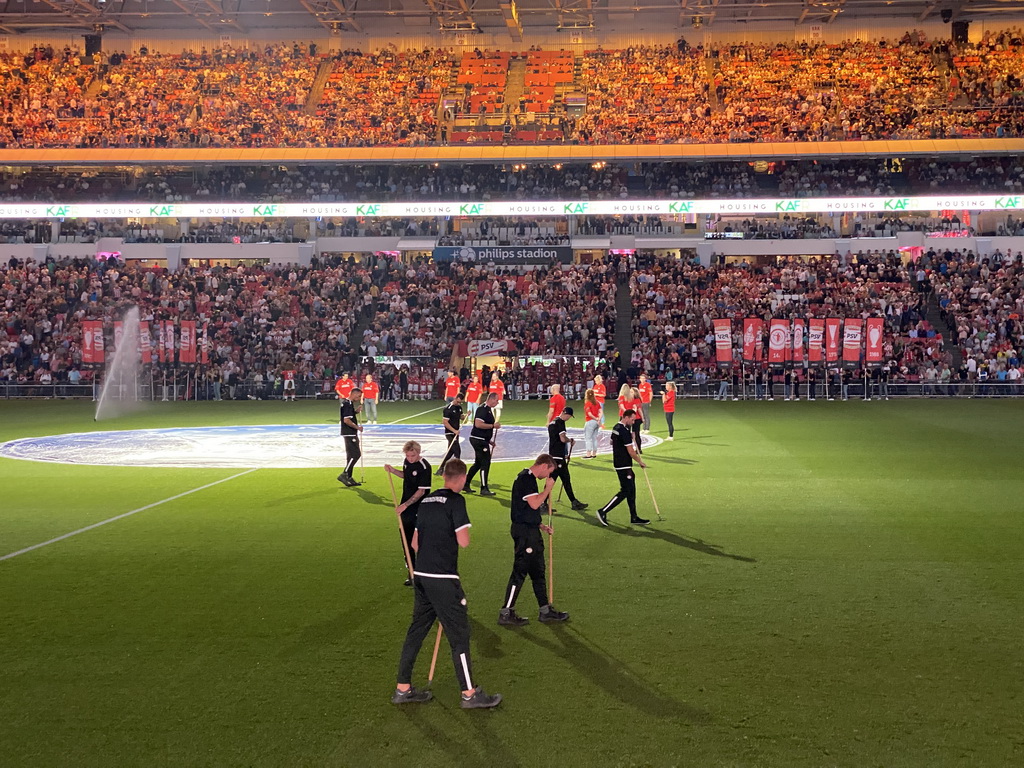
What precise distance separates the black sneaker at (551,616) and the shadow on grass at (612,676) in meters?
0.16

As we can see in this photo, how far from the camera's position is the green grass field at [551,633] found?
6.65 m

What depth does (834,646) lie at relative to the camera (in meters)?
8.55

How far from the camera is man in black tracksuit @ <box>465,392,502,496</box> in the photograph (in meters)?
16.5

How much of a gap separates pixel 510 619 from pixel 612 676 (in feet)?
5.68

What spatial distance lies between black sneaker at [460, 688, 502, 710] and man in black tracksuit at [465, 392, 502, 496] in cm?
924

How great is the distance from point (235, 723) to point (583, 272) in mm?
42862

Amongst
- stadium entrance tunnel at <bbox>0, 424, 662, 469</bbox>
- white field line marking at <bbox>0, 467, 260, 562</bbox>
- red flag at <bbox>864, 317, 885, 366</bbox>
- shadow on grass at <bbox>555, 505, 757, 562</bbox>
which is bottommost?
shadow on grass at <bbox>555, 505, 757, 562</bbox>

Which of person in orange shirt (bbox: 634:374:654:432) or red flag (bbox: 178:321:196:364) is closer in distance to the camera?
person in orange shirt (bbox: 634:374:654:432)

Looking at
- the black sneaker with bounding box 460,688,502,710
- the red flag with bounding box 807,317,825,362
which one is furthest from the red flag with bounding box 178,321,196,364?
the black sneaker with bounding box 460,688,502,710

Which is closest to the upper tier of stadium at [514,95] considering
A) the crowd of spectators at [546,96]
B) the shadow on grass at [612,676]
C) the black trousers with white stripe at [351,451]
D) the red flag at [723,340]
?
the crowd of spectators at [546,96]

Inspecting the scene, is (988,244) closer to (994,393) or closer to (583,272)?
(994,393)

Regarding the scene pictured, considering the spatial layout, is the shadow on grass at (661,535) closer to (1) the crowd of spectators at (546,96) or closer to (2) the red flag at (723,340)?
(2) the red flag at (723,340)

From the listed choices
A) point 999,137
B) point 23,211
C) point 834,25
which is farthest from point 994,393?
point 23,211

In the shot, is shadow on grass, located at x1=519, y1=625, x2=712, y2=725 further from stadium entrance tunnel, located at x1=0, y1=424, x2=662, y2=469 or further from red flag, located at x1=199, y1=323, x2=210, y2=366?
red flag, located at x1=199, y1=323, x2=210, y2=366
